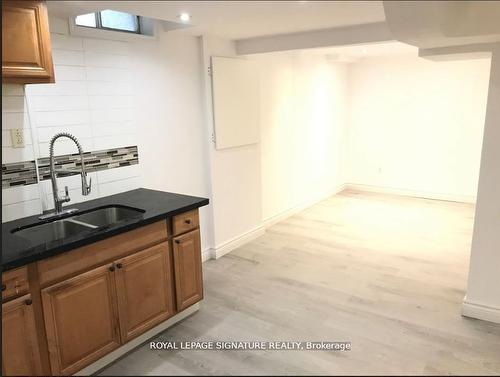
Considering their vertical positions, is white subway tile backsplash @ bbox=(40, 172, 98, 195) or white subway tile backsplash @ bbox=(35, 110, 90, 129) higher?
white subway tile backsplash @ bbox=(35, 110, 90, 129)

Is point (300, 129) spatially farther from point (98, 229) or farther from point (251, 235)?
point (98, 229)

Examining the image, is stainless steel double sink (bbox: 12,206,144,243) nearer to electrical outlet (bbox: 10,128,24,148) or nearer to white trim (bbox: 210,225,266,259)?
electrical outlet (bbox: 10,128,24,148)

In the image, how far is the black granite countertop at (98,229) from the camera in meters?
1.83

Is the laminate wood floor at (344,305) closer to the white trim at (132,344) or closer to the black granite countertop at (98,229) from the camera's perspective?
the white trim at (132,344)

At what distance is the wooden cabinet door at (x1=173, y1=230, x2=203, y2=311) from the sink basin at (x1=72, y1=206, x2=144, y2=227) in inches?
13.7

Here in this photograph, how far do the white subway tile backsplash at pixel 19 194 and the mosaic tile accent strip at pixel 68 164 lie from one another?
0.03 meters

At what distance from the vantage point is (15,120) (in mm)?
2336

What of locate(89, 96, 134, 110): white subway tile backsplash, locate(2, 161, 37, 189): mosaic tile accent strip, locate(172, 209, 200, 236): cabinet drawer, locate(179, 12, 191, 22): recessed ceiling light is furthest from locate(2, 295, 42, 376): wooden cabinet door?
locate(179, 12, 191, 22): recessed ceiling light

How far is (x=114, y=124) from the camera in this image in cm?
290

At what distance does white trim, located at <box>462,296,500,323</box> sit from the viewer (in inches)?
106

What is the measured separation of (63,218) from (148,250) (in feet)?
1.85

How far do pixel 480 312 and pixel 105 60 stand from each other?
315 centimetres

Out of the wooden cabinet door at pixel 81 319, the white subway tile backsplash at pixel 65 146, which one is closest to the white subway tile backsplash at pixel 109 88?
the white subway tile backsplash at pixel 65 146

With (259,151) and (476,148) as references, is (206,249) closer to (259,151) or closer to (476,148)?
(259,151)
